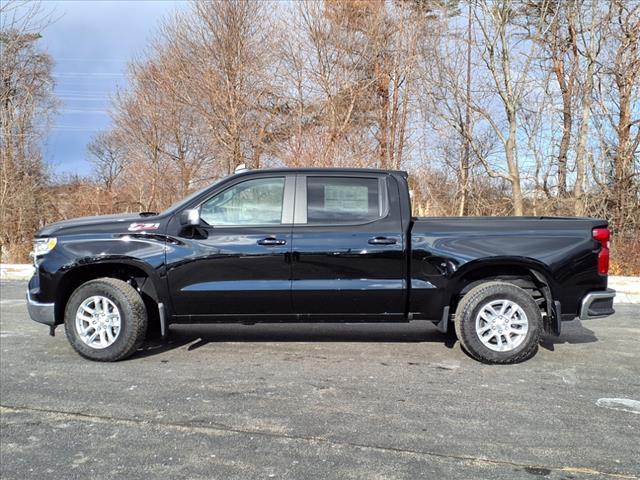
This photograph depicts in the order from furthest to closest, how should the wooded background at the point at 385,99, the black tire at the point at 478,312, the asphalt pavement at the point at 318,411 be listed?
the wooded background at the point at 385,99 < the black tire at the point at 478,312 < the asphalt pavement at the point at 318,411

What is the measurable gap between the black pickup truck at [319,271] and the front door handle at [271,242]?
1cm

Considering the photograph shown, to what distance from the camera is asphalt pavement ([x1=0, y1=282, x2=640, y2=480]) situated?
296cm

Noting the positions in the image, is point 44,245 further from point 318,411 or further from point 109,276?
point 318,411

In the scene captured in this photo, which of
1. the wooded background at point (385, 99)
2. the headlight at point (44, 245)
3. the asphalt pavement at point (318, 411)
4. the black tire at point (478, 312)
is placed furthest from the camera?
the wooded background at point (385, 99)

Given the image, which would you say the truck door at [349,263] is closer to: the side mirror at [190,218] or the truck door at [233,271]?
the truck door at [233,271]

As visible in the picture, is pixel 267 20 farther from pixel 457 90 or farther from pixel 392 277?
pixel 392 277

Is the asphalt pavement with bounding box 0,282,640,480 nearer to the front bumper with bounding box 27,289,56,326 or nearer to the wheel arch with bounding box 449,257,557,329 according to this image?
the front bumper with bounding box 27,289,56,326

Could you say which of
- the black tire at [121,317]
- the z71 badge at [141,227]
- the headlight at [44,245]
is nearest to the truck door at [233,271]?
the z71 badge at [141,227]

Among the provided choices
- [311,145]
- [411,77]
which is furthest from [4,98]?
[411,77]

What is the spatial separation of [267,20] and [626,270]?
1308 cm

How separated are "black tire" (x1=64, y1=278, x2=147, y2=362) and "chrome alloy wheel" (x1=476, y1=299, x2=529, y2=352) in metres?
3.30

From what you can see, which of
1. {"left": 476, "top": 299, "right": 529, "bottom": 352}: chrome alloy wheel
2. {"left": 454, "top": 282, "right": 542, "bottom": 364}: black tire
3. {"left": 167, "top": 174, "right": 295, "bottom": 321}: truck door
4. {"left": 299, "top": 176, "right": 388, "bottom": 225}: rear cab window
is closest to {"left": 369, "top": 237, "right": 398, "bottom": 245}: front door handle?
{"left": 299, "top": 176, "right": 388, "bottom": 225}: rear cab window

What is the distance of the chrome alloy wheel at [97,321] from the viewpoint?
491cm

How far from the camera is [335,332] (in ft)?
20.3
